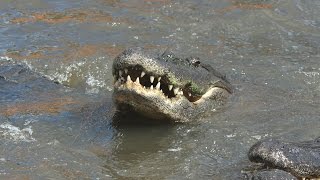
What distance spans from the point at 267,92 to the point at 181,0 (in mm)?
5104

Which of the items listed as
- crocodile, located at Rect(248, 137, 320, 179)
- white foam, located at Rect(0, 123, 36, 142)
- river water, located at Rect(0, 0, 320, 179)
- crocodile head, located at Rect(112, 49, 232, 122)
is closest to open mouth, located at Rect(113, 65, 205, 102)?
crocodile head, located at Rect(112, 49, 232, 122)

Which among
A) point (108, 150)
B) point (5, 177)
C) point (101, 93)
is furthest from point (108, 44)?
point (5, 177)

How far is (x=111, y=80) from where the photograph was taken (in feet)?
29.4

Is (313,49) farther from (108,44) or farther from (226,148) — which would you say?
(226,148)

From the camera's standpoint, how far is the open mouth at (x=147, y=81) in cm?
638

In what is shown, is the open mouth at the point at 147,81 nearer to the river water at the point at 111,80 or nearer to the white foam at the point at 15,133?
the river water at the point at 111,80

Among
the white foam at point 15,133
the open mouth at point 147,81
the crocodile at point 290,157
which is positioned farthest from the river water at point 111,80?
the crocodile at point 290,157

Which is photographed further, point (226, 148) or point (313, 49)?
point (313, 49)

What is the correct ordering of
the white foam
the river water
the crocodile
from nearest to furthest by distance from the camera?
the crocodile → the river water → the white foam

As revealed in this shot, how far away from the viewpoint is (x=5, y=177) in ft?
17.3

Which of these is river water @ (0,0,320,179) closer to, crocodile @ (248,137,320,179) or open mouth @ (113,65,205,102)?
open mouth @ (113,65,205,102)

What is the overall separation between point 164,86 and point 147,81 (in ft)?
0.91

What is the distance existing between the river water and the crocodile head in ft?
0.62

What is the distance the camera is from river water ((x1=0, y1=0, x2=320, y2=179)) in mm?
5867
